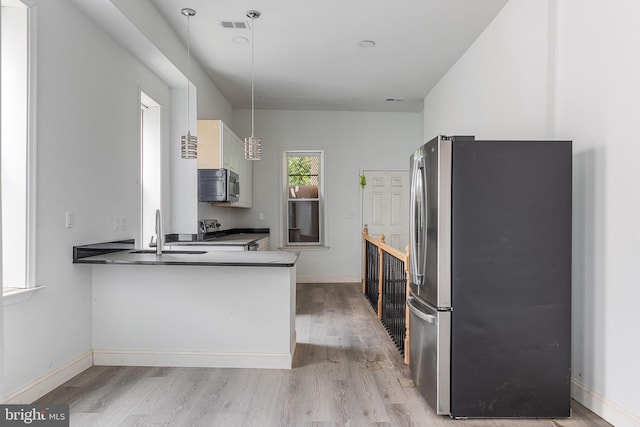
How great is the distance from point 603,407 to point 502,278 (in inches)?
37.2

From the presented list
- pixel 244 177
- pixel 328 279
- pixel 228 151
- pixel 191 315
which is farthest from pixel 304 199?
pixel 191 315

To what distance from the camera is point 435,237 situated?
242 centimetres

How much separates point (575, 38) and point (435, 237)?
5.28 feet

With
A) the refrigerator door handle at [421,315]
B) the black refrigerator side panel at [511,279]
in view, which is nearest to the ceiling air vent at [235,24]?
the black refrigerator side panel at [511,279]

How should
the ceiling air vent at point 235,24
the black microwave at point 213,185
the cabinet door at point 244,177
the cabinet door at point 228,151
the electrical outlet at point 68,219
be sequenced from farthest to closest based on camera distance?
the cabinet door at point 244,177
the cabinet door at point 228,151
the black microwave at point 213,185
the ceiling air vent at point 235,24
the electrical outlet at point 68,219

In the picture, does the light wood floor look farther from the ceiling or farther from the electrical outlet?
the ceiling

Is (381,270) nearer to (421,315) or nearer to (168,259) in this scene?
(421,315)

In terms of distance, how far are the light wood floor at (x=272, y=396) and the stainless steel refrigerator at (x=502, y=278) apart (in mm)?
171

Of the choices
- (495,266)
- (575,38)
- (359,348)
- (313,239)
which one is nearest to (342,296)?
(313,239)

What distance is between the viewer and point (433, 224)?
96.2 inches

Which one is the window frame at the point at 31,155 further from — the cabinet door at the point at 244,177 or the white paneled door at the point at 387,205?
the white paneled door at the point at 387,205

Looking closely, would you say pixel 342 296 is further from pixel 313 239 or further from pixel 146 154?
pixel 146 154

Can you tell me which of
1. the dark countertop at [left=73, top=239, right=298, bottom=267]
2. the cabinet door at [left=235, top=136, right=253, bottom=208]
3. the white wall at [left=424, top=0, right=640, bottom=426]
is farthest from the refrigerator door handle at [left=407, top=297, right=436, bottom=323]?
the cabinet door at [left=235, top=136, right=253, bottom=208]

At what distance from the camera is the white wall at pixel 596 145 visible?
2.22 m
